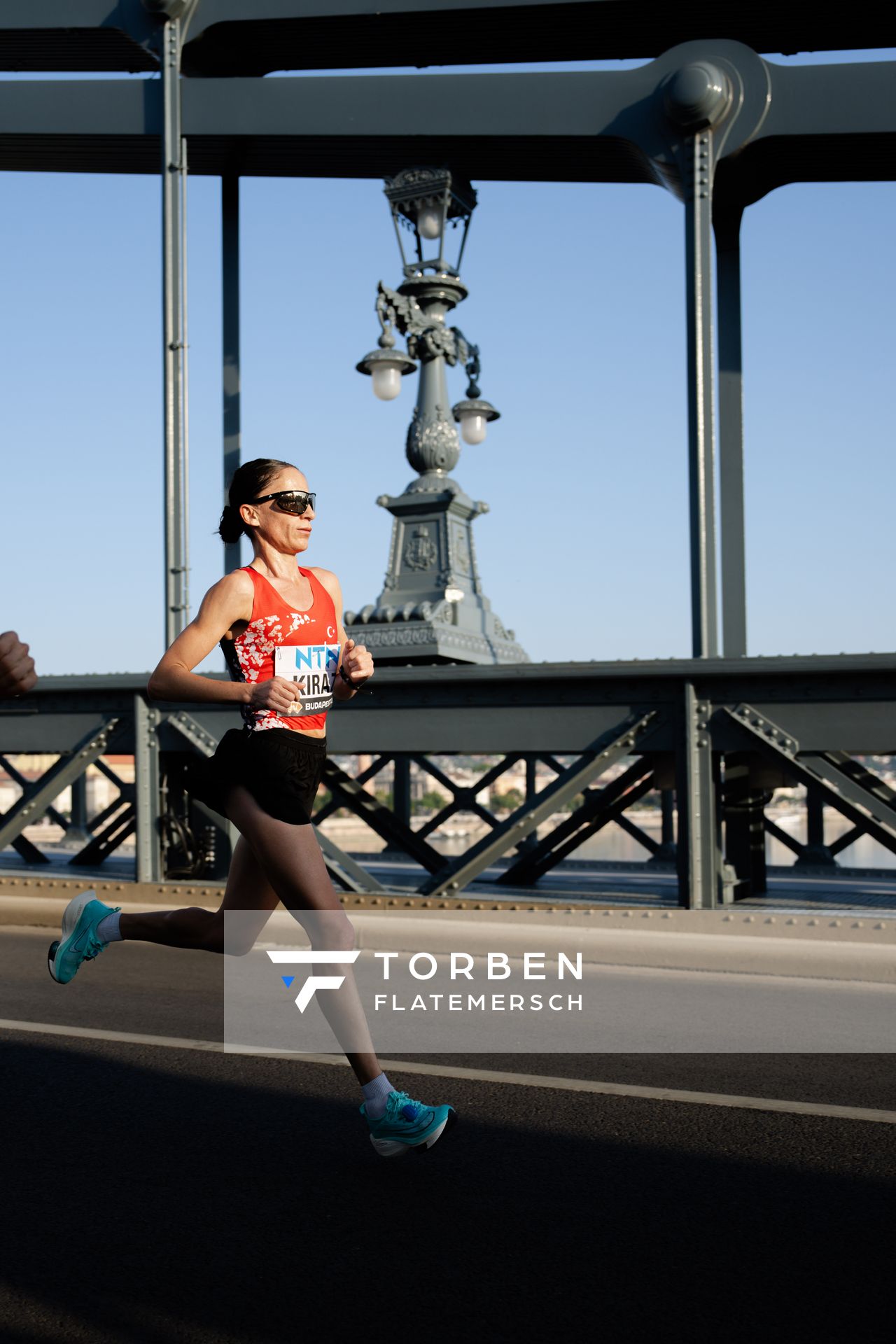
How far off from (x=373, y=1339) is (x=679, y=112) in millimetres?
7746

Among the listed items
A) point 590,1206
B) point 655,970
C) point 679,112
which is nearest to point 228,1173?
point 590,1206

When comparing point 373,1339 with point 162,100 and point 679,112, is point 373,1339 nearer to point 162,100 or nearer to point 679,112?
point 679,112

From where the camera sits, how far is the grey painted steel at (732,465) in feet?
31.2

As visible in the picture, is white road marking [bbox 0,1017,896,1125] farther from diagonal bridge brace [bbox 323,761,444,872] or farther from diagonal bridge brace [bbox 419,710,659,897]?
diagonal bridge brace [bbox 323,761,444,872]

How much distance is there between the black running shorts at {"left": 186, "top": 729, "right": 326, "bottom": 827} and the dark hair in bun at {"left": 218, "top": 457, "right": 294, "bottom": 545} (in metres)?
0.64

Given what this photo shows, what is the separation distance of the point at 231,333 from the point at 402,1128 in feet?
26.4

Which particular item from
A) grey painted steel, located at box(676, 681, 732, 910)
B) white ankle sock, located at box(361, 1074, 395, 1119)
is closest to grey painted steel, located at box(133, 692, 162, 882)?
grey painted steel, located at box(676, 681, 732, 910)

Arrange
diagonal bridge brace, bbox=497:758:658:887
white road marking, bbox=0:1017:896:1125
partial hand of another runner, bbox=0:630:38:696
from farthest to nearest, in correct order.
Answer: diagonal bridge brace, bbox=497:758:658:887
white road marking, bbox=0:1017:896:1125
partial hand of another runner, bbox=0:630:38:696

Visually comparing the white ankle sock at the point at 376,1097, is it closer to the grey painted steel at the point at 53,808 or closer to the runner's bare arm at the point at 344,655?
the runner's bare arm at the point at 344,655

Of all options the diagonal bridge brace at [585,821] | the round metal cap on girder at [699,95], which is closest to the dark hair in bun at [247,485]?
the diagonal bridge brace at [585,821]

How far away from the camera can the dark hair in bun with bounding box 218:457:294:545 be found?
13.5 feet

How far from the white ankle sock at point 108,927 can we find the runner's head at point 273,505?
1313 millimetres

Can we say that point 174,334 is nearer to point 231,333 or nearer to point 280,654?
point 231,333

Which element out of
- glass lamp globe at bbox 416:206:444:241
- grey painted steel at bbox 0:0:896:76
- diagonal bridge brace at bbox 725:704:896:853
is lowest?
diagonal bridge brace at bbox 725:704:896:853
